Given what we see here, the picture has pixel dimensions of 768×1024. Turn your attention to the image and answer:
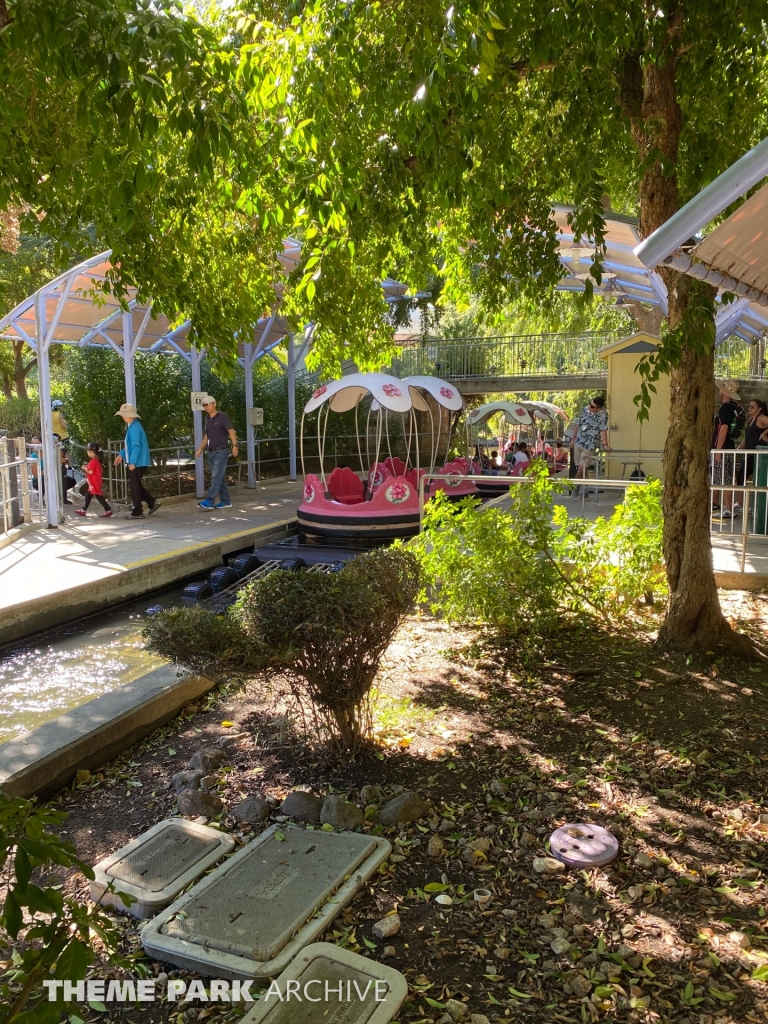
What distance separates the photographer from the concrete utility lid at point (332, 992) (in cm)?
241

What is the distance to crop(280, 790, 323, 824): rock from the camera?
3.57 metres

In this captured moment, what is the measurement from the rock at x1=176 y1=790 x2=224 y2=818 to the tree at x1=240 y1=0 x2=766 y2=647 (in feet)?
9.57

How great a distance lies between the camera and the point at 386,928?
2816 millimetres

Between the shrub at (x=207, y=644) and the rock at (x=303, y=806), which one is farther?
the shrub at (x=207, y=644)

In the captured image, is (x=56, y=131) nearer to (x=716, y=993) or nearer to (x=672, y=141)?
(x=672, y=141)

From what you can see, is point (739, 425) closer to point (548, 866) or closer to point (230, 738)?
point (230, 738)

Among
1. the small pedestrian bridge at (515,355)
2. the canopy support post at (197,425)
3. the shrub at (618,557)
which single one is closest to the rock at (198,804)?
the shrub at (618,557)

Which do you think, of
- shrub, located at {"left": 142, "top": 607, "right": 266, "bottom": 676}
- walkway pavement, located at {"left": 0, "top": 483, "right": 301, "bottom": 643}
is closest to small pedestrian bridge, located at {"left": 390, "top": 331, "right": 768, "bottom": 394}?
walkway pavement, located at {"left": 0, "top": 483, "right": 301, "bottom": 643}

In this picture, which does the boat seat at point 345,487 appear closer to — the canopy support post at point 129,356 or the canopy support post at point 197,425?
the canopy support post at point 197,425

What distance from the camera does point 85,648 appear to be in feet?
25.2

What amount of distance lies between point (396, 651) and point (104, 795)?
244 cm

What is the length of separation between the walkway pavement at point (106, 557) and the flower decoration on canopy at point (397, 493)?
5.80 ft

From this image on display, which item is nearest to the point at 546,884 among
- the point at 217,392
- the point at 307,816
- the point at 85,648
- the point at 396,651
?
the point at 307,816

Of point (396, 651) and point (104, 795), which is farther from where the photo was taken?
point (396, 651)
